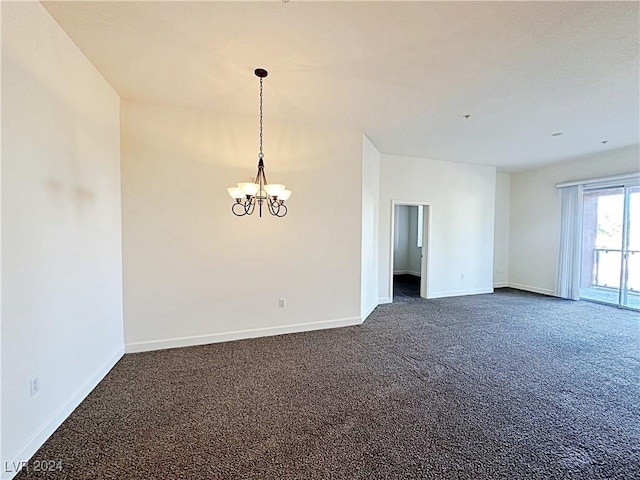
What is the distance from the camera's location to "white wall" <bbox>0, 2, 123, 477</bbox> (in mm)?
1822

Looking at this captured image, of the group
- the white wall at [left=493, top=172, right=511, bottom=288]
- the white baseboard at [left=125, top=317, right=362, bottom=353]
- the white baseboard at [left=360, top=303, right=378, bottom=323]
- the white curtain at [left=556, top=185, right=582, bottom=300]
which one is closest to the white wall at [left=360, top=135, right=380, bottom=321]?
the white baseboard at [left=360, top=303, right=378, bottom=323]

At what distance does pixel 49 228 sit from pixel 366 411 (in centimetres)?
284

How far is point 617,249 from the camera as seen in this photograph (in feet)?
19.0

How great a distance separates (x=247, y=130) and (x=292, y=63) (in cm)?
145

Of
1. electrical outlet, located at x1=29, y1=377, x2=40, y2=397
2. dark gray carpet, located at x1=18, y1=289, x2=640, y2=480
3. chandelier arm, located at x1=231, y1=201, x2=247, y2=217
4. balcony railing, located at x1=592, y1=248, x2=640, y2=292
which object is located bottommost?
dark gray carpet, located at x1=18, y1=289, x2=640, y2=480

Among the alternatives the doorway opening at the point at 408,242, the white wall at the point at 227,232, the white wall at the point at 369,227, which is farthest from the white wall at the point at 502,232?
the white wall at the point at 227,232

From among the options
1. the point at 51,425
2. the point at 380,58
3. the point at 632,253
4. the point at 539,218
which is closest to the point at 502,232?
the point at 539,218

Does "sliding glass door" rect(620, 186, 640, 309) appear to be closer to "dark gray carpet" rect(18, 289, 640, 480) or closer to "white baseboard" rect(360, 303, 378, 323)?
"dark gray carpet" rect(18, 289, 640, 480)

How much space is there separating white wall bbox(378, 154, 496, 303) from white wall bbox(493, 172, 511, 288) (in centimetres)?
74

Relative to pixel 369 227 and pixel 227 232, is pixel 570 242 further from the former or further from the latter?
pixel 227 232

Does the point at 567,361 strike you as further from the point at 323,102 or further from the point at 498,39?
the point at 323,102

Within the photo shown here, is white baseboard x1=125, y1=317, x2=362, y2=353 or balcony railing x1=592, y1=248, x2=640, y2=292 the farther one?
balcony railing x1=592, y1=248, x2=640, y2=292

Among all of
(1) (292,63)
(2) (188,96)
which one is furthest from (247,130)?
(1) (292,63)

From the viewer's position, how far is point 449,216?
261 inches
